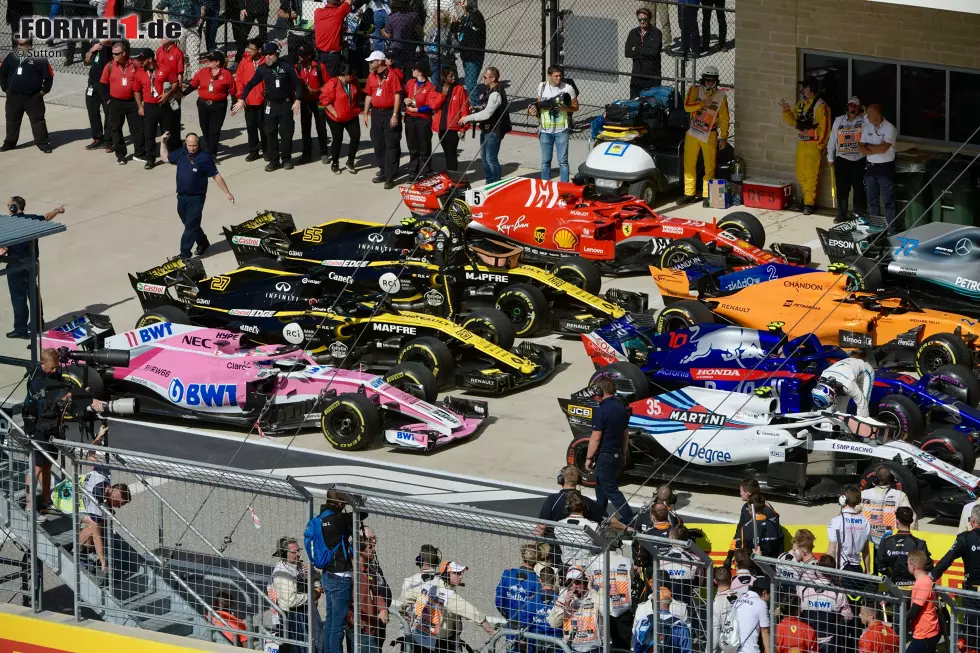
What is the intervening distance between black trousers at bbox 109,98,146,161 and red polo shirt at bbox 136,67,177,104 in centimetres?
51

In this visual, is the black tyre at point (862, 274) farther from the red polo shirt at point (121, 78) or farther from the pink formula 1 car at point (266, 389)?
the red polo shirt at point (121, 78)

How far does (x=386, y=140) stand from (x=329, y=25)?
3254 mm

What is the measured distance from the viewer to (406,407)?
57.2ft

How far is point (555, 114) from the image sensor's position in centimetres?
2500

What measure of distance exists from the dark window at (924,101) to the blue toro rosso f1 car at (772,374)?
7278 millimetres

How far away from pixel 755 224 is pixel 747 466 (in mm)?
7136

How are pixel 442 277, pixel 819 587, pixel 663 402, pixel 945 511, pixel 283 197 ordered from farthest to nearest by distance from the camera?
pixel 283 197
pixel 442 277
pixel 663 402
pixel 945 511
pixel 819 587

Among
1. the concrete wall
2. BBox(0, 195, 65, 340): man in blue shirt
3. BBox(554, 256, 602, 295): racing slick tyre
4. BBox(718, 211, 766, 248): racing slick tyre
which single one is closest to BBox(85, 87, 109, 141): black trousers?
BBox(554, 256, 602, 295): racing slick tyre

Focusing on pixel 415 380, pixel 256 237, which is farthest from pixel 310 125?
pixel 415 380

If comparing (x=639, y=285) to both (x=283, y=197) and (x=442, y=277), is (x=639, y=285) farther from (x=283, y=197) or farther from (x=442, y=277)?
(x=283, y=197)

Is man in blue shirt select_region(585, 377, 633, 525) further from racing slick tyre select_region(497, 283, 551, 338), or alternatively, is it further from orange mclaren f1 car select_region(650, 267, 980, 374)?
racing slick tyre select_region(497, 283, 551, 338)

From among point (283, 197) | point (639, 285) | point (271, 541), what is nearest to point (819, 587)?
point (271, 541)

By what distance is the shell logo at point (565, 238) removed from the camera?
22.3 m

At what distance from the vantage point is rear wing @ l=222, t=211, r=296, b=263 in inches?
874
